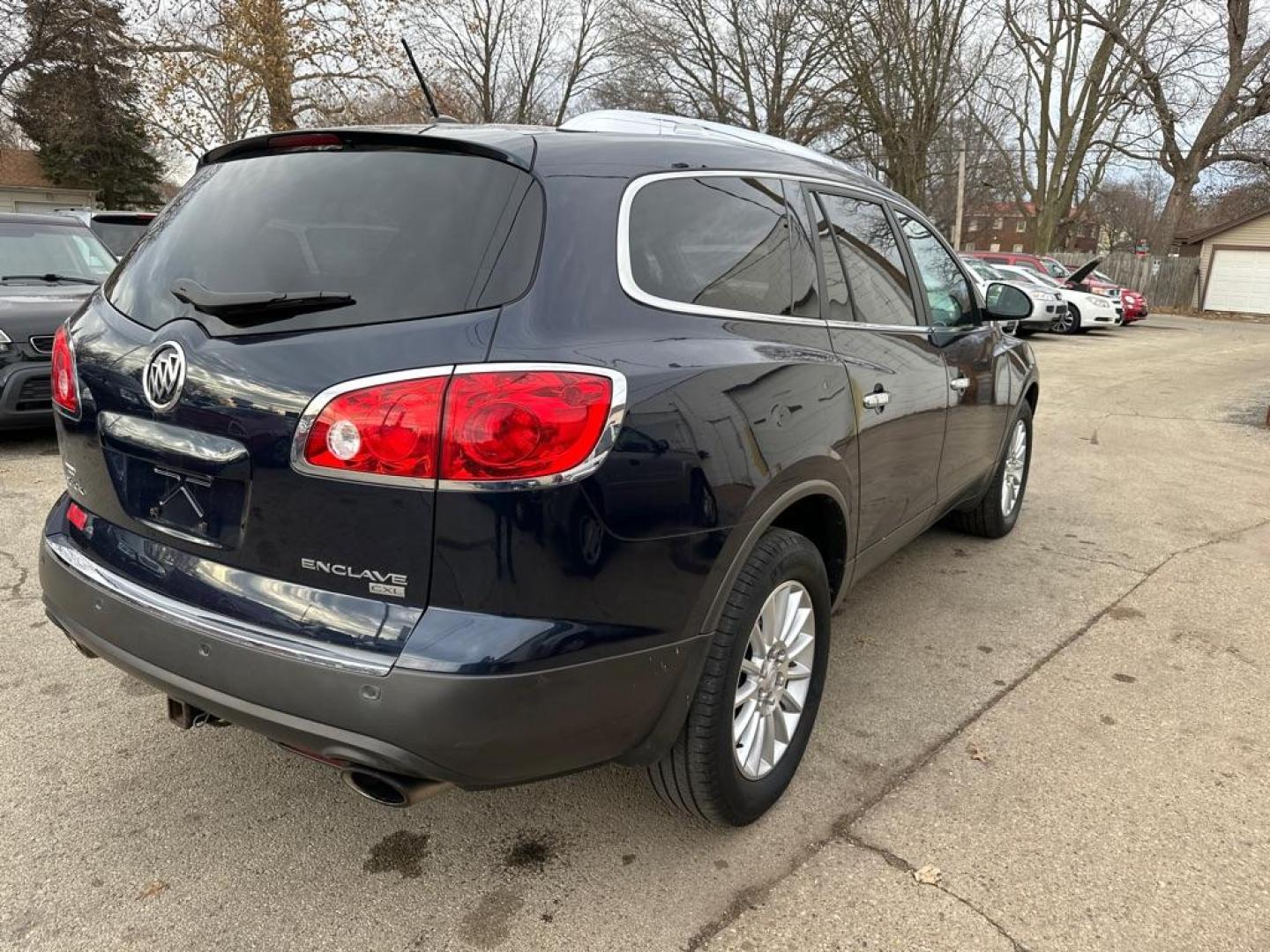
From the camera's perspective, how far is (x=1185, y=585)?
436 centimetres

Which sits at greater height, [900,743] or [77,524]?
[77,524]

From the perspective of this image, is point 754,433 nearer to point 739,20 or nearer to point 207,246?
point 207,246

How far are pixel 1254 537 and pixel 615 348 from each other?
4.90m

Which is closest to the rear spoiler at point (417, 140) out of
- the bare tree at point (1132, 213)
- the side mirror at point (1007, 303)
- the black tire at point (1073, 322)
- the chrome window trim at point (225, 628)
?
the chrome window trim at point (225, 628)

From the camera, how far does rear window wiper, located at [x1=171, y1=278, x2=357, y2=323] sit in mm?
1884

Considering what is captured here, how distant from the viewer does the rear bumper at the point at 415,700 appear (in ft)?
5.63

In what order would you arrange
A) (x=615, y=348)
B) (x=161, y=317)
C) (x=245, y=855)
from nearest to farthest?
(x=615, y=348) → (x=161, y=317) → (x=245, y=855)

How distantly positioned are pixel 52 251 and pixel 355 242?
6846 mm

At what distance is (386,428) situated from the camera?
1.72 m

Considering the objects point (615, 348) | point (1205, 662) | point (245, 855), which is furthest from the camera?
point (1205, 662)

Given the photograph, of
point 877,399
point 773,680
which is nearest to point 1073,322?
point 877,399

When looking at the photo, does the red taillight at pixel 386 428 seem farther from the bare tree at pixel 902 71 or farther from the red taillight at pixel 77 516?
the bare tree at pixel 902 71

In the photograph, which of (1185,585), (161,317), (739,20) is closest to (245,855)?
(161,317)

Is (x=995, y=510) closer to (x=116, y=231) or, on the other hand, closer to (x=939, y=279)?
(x=939, y=279)
